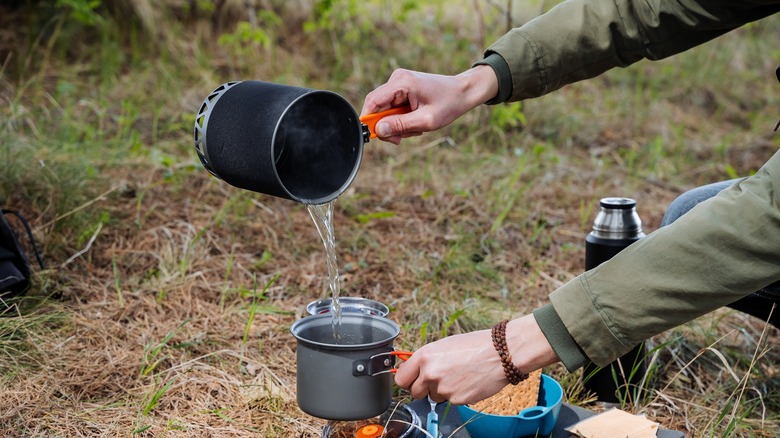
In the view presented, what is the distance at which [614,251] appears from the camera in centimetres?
248

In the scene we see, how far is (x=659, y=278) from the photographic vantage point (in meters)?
1.69

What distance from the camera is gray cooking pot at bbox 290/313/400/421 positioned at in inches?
75.9

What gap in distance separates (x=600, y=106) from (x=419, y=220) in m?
2.61

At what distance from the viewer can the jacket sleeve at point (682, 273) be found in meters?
1.63

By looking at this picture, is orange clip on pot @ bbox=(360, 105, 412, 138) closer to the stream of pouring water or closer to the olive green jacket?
the stream of pouring water

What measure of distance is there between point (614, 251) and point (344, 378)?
1.02 metres

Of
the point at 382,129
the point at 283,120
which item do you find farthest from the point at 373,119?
A: the point at 283,120

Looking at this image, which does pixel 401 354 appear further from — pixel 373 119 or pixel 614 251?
pixel 614 251

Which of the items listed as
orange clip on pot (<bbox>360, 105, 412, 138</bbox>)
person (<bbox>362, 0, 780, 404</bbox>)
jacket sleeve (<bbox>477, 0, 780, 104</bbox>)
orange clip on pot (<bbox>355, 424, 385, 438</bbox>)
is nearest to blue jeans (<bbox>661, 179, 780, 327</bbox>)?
jacket sleeve (<bbox>477, 0, 780, 104</bbox>)

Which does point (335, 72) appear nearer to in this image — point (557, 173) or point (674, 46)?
point (557, 173)

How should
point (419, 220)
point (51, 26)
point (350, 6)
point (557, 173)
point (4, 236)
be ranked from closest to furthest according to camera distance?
point (4, 236) → point (419, 220) → point (557, 173) → point (51, 26) → point (350, 6)

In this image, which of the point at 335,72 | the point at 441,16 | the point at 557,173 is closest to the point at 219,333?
the point at 557,173

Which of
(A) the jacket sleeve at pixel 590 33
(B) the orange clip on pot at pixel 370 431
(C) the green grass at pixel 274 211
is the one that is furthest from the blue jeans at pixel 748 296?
(B) the orange clip on pot at pixel 370 431

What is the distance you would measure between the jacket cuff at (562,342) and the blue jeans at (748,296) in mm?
919
